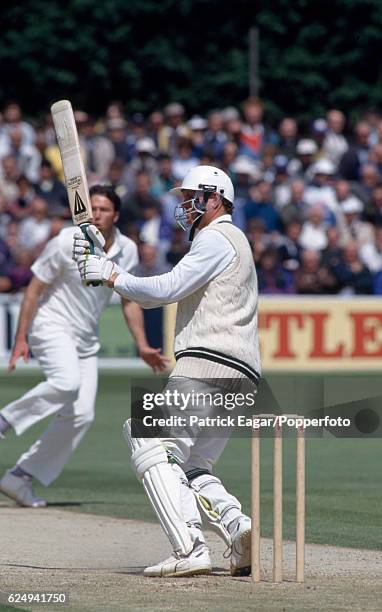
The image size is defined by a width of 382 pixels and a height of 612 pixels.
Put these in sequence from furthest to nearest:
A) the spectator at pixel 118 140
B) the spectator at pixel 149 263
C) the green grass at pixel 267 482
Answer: the spectator at pixel 118 140, the spectator at pixel 149 263, the green grass at pixel 267 482

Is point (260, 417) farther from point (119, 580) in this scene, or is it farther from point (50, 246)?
point (50, 246)

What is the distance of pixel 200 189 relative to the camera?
27.9ft

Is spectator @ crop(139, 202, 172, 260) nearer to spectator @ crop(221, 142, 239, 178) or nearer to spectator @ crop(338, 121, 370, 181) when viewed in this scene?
spectator @ crop(221, 142, 239, 178)

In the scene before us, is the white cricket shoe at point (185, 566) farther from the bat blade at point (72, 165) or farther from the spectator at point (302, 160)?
the spectator at point (302, 160)

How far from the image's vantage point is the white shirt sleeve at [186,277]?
8.16 metres

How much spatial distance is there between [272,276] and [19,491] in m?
11.1

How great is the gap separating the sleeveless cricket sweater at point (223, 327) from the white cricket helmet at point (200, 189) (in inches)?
6.3

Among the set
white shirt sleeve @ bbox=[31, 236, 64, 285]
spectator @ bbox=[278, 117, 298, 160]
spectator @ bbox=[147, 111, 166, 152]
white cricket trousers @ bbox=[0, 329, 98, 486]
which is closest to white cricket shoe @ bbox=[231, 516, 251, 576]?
white cricket trousers @ bbox=[0, 329, 98, 486]

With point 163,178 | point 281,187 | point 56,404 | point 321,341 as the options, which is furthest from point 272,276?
point 56,404

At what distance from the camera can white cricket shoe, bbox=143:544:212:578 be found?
8094mm

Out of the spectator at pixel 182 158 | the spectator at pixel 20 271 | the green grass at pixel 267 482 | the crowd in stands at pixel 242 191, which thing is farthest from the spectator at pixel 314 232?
the green grass at pixel 267 482

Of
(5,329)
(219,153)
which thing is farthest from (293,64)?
(5,329)

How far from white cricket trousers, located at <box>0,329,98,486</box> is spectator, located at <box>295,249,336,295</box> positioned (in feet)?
35.0

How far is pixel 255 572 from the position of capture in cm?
794
